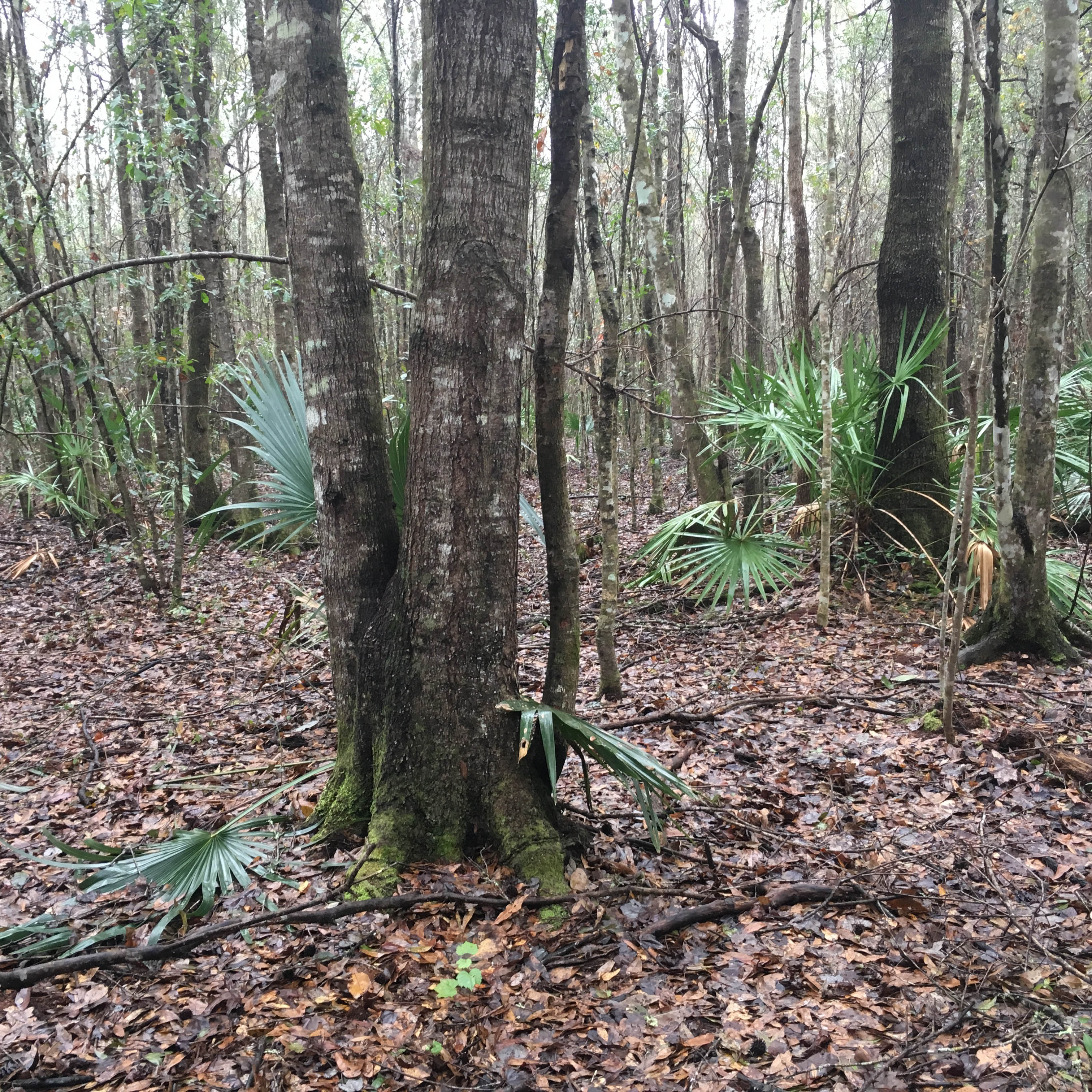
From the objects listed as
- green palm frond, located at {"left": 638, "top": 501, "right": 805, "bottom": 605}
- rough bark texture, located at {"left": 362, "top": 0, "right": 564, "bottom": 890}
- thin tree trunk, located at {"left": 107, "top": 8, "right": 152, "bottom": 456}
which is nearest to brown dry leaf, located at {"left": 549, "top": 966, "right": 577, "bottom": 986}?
rough bark texture, located at {"left": 362, "top": 0, "right": 564, "bottom": 890}

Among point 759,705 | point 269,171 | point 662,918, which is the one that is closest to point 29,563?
point 269,171

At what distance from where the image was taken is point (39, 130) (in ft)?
27.3

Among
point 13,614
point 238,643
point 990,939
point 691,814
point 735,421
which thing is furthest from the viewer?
point 13,614

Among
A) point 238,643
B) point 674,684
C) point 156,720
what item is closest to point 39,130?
point 238,643

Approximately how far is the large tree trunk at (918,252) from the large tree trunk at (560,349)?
12.8 ft

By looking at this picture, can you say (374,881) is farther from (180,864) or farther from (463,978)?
(180,864)

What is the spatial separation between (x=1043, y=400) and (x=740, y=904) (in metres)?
3.50

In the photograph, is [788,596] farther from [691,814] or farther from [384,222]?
[384,222]

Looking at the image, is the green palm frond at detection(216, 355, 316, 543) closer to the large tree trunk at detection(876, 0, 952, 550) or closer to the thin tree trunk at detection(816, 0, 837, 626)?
the thin tree trunk at detection(816, 0, 837, 626)

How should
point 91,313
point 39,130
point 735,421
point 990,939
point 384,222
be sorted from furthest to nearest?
point 384,222 → point 91,313 → point 39,130 → point 735,421 → point 990,939

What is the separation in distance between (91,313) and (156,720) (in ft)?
21.4

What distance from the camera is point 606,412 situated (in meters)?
4.45

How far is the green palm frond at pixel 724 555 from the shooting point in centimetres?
596

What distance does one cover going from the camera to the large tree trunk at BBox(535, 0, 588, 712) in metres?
3.22
